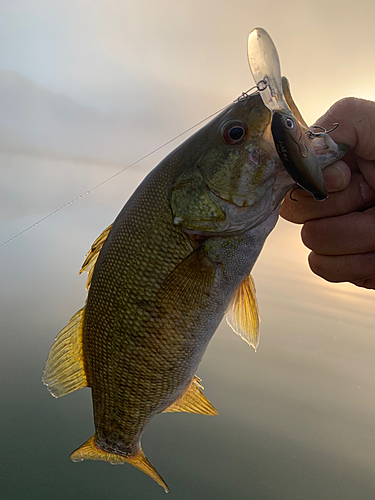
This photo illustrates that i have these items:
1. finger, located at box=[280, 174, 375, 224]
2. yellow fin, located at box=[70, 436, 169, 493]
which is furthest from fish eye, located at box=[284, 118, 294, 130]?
yellow fin, located at box=[70, 436, 169, 493]

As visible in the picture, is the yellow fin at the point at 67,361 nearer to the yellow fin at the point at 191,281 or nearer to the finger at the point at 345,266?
the yellow fin at the point at 191,281

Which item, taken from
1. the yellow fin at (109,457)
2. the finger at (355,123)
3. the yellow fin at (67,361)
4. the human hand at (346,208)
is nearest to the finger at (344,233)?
the human hand at (346,208)

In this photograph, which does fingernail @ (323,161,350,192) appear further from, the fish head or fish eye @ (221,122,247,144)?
fish eye @ (221,122,247,144)

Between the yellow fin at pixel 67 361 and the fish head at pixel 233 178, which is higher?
the fish head at pixel 233 178

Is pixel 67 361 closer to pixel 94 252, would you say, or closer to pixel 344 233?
pixel 94 252

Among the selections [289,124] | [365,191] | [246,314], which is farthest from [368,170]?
[246,314]

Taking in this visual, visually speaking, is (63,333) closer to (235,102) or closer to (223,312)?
(223,312)

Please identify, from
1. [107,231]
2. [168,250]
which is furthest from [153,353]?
[107,231]
